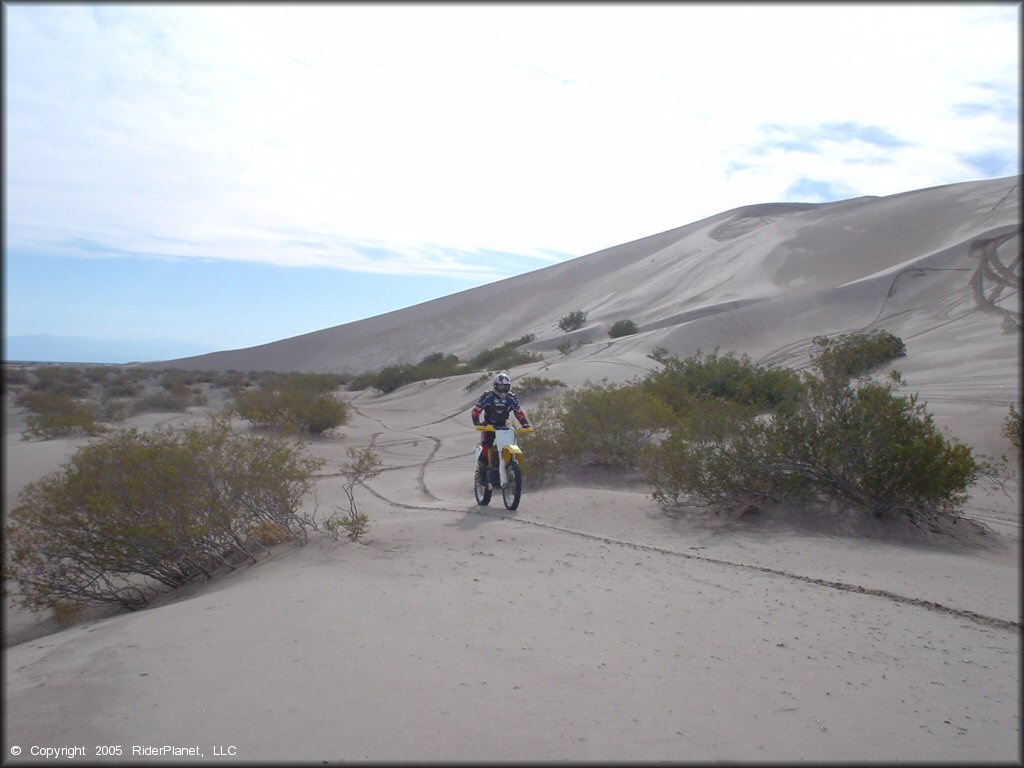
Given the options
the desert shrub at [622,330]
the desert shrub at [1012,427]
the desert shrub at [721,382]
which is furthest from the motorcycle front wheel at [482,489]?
the desert shrub at [622,330]

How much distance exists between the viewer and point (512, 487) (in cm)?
1052

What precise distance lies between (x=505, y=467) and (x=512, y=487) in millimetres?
285

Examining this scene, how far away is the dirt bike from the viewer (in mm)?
10492

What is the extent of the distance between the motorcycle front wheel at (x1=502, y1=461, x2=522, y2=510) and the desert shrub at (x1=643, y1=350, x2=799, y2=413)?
6480mm

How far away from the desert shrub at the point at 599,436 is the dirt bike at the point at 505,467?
1.91 metres

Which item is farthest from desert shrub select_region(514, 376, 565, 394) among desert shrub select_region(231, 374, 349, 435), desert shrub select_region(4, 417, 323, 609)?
desert shrub select_region(4, 417, 323, 609)

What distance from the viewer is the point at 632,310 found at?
5256 centimetres

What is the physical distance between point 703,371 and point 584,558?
41.1ft

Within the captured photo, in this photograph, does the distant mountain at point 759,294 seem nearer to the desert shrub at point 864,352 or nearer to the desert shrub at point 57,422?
the desert shrub at point 864,352

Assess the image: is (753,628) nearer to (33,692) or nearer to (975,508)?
(33,692)

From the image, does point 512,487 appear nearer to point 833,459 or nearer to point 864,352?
point 833,459

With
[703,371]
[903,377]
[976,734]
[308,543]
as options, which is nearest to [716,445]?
[308,543]

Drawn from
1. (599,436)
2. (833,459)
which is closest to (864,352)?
(599,436)

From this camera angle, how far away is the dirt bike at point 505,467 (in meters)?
10.5
